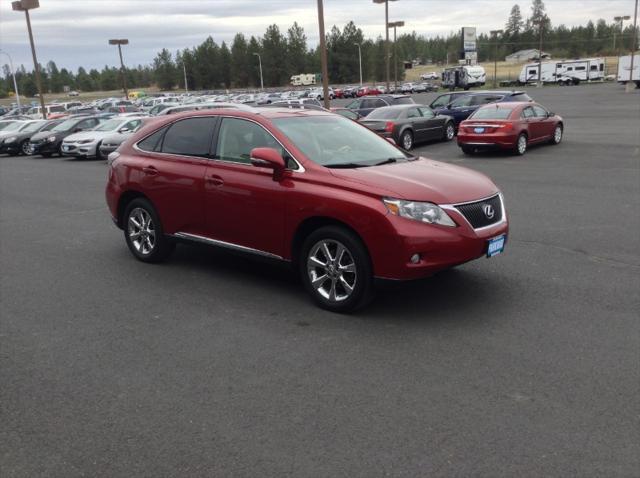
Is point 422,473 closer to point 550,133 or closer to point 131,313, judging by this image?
point 131,313

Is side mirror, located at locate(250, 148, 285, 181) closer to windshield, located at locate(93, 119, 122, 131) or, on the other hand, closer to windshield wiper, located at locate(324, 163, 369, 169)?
windshield wiper, located at locate(324, 163, 369, 169)

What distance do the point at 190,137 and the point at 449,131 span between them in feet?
58.2

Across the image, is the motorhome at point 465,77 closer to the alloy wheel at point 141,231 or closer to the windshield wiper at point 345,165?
the alloy wheel at point 141,231

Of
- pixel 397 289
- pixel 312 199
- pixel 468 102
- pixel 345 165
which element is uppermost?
pixel 345 165

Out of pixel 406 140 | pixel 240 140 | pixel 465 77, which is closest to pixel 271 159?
pixel 240 140

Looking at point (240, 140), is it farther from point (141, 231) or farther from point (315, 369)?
point (315, 369)

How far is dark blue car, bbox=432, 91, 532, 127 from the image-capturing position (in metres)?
24.2

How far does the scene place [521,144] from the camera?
1773cm

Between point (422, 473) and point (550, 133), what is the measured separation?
17989 millimetres

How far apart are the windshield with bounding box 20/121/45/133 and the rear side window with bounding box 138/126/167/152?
996 inches

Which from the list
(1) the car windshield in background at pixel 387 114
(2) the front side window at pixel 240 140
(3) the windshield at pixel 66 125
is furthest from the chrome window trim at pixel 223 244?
(3) the windshield at pixel 66 125

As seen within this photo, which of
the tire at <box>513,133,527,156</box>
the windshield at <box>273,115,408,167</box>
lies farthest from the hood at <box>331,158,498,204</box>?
the tire at <box>513,133,527,156</box>

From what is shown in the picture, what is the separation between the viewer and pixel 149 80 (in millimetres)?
195000

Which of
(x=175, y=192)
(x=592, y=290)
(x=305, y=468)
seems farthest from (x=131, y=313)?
(x=592, y=290)
